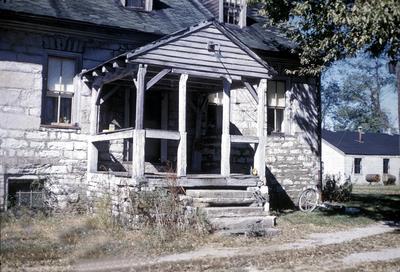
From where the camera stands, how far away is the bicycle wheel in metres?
15.4

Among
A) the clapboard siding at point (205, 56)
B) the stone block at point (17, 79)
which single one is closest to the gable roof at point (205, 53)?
the clapboard siding at point (205, 56)

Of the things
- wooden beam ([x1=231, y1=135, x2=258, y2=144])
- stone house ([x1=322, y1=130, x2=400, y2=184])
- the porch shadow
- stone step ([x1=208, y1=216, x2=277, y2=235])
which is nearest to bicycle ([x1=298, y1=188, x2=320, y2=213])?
the porch shadow

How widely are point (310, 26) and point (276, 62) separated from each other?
108 inches

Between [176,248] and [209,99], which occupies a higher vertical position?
[209,99]

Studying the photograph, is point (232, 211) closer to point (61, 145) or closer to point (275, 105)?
point (61, 145)

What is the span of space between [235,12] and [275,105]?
3520 mm

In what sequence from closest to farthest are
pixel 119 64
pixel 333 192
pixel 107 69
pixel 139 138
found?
1. pixel 139 138
2. pixel 119 64
3. pixel 107 69
4. pixel 333 192

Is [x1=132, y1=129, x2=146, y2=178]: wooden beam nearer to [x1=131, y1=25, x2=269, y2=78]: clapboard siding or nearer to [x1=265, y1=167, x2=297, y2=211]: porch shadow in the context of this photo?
A: [x1=131, y1=25, x2=269, y2=78]: clapboard siding

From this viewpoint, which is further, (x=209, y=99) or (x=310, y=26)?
(x=209, y=99)

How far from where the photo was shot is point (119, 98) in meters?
13.6

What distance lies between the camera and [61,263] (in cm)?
742

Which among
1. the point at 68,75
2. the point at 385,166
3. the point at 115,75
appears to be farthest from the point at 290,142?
the point at 385,166

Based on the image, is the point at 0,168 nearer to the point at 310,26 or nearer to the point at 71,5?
the point at 71,5

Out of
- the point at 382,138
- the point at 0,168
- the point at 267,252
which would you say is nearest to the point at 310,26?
the point at 267,252
